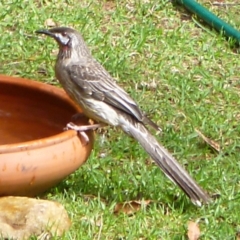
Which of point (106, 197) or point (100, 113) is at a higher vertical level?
point (100, 113)

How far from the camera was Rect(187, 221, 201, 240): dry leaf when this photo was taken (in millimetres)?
5874

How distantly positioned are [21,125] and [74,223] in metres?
1.13

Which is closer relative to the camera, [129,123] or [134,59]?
[129,123]

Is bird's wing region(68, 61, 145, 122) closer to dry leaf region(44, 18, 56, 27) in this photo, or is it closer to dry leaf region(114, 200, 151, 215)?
dry leaf region(114, 200, 151, 215)

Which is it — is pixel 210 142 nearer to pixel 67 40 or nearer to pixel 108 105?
pixel 108 105

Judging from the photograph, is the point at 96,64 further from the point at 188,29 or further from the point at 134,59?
the point at 188,29

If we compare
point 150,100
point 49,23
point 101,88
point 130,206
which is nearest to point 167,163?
point 130,206

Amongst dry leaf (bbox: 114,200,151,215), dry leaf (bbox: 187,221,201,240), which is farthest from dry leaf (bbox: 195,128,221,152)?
dry leaf (bbox: 187,221,201,240)

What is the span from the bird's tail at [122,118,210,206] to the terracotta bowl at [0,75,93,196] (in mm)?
394

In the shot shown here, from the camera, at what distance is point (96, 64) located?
701cm

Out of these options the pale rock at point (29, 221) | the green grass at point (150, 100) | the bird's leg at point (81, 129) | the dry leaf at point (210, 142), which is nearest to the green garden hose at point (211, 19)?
the green grass at point (150, 100)

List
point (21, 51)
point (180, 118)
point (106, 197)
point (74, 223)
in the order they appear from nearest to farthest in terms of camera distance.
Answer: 1. point (74, 223)
2. point (106, 197)
3. point (180, 118)
4. point (21, 51)

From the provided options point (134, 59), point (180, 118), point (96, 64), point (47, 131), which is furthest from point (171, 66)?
point (47, 131)

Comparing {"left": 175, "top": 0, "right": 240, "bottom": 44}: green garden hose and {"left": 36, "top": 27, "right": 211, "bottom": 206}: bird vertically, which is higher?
{"left": 36, "top": 27, "right": 211, "bottom": 206}: bird
